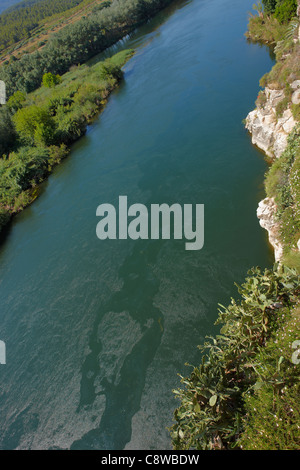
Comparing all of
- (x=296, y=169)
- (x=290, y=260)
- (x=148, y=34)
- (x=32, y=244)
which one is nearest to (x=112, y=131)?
(x=32, y=244)

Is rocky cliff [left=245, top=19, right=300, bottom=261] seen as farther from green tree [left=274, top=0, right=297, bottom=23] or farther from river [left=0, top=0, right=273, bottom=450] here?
green tree [left=274, top=0, right=297, bottom=23]

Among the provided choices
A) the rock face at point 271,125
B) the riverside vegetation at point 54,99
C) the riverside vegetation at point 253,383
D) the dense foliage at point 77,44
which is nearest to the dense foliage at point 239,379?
the riverside vegetation at point 253,383

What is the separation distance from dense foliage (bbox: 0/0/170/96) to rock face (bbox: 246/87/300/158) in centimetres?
5117

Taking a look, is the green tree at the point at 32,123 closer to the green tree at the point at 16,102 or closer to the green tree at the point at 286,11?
the green tree at the point at 16,102

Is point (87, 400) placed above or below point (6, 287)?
below

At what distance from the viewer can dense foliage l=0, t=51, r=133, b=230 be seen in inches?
1083

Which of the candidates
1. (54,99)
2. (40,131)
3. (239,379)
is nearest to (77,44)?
(54,99)

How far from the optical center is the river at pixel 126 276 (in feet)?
37.4

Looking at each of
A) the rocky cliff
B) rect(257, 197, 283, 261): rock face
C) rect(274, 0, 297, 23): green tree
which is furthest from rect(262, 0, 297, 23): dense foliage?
rect(257, 197, 283, 261): rock face

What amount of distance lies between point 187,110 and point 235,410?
85.3ft

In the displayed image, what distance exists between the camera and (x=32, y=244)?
21125mm

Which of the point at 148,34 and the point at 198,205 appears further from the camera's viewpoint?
the point at 148,34

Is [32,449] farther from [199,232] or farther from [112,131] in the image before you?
[112,131]

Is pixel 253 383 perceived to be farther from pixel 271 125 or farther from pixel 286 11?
pixel 286 11
